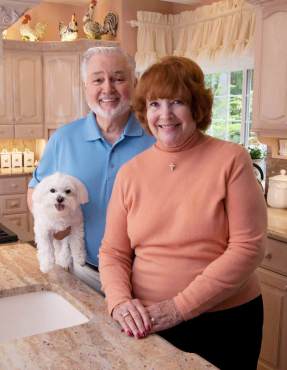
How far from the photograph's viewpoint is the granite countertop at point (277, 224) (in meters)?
2.48

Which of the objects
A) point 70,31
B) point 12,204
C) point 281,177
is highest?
point 70,31

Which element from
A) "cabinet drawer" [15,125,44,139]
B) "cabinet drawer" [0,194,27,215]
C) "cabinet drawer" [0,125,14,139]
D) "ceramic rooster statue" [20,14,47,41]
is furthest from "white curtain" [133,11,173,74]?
"cabinet drawer" [0,194,27,215]

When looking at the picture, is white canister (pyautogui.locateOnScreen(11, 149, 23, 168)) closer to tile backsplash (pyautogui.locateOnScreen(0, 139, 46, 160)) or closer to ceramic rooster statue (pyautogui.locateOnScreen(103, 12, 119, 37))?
tile backsplash (pyautogui.locateOnScreen(0, 139, 46, 160))

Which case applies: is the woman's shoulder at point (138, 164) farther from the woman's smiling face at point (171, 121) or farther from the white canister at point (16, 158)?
the white canister at point (16, 158)

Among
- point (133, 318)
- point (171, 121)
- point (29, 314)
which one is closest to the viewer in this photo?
point (133, 318)

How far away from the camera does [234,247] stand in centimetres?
122

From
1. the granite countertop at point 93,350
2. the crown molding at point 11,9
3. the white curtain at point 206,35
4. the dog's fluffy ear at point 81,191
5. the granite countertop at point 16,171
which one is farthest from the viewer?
the granite countertop at point 16,171

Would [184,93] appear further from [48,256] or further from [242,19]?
[242,19]

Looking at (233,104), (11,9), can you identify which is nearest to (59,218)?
(11,9)

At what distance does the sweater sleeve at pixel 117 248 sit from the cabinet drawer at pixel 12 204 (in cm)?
401

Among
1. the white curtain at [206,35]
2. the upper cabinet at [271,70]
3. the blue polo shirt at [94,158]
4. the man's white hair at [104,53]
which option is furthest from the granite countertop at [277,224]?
the white curtain at [206,35]

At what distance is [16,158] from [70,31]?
158 centimetres

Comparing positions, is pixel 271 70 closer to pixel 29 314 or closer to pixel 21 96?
pixel 29 314

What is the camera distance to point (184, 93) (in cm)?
126
